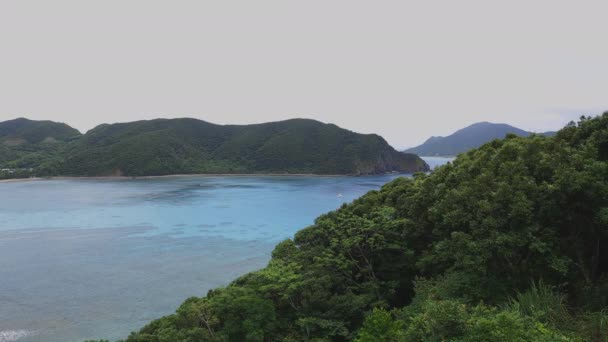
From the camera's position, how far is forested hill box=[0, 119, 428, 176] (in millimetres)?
133250

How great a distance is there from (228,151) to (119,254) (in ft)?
441

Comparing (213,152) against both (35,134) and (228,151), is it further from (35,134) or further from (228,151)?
(35,134)

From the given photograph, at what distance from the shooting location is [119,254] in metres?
36.1

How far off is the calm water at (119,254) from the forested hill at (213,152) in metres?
61.5

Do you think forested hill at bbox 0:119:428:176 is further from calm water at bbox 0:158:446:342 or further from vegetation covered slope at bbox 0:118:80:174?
calm water at bbox 0:158:446:342

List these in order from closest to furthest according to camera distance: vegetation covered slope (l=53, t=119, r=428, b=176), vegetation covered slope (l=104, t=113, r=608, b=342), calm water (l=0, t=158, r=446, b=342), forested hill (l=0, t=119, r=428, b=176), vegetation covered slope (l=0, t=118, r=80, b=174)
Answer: vegetation covered slope (l=104, t=113, r=608, b=342) < calm water (l=0, t=158, r=446, b=342) < forested hill (l=0, t=119, r=428, b=176) < vegetation covered slope (l=53, t=119, r=428, b=176) < vegetation covered slope (l=0, t=118, r=80, b=174)

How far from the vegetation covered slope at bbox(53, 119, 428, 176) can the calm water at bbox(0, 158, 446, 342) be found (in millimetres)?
62097

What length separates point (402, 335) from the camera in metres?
7.68

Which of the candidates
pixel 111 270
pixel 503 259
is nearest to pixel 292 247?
pixel 503 259

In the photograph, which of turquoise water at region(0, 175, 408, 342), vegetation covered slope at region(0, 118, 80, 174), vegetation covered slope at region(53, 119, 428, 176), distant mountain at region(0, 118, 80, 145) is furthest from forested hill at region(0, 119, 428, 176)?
turquoise water at region(0, 175, 408, 342)

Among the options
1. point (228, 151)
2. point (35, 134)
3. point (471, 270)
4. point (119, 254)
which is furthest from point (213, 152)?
point (471, 270)

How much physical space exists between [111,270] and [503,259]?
31.6 meters

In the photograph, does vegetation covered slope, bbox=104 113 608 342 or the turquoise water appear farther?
the turquoise water

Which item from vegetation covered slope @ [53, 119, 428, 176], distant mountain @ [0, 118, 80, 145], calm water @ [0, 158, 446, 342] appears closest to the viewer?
calm water @ [0, 158, 446, 342]
